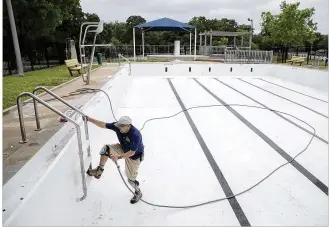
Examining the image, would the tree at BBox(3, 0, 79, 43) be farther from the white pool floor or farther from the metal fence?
the metal fence

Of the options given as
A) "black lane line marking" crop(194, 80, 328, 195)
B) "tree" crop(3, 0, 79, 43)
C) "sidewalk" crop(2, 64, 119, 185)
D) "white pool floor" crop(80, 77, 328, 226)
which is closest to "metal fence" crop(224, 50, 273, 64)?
"white pool floor" crop(80, 77, 328, 226)

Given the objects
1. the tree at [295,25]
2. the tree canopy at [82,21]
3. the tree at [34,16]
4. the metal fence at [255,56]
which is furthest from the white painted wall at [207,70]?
the tree at [295,25]

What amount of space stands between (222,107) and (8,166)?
6108 millimetres

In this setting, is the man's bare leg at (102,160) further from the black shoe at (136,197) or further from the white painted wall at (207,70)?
the white painted wall at (207,70)

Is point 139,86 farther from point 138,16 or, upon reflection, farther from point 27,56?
point 138,16

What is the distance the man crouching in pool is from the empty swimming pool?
263mm

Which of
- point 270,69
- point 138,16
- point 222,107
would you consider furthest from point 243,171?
point 138,16

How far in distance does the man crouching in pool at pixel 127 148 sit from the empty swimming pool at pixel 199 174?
263 mm

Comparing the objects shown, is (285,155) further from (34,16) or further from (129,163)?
(34,16)

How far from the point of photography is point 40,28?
13000 mm

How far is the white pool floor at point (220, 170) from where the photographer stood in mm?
3072

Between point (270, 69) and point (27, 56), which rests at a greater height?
point (27, 56)

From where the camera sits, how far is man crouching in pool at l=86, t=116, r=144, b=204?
293cm

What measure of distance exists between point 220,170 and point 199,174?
0.35 m
